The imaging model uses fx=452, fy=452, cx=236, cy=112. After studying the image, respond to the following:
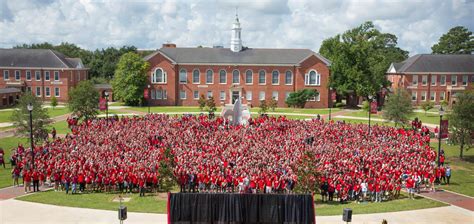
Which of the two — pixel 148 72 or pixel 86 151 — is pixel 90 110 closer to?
pixel 86 151

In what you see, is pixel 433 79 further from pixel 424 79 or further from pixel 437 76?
pixel 424 79

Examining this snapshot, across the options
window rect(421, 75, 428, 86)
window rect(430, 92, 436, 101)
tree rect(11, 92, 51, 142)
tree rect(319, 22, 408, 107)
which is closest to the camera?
tree rect(11, 92, 51, 142)

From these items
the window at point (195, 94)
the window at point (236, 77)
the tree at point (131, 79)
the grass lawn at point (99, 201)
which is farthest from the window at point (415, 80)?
the grass lawn at point (99, 201)

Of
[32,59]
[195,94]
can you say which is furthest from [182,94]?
[32,59]

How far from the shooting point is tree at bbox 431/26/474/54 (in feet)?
330

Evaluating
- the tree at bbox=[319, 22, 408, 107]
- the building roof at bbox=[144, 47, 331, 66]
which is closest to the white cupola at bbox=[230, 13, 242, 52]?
the building roof at bbox=[144, 47, 331, 66]

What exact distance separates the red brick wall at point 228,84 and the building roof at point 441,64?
745 inches

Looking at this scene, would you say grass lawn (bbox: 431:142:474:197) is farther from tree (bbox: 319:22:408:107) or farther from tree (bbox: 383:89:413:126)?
tree (bbox: 319:22:408:107)

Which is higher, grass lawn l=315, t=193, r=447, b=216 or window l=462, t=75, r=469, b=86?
window l=462, t=75, r=469, b=86

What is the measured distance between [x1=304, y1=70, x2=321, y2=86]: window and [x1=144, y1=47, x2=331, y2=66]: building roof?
2434 mm

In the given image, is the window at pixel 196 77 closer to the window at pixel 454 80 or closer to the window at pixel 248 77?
the window at pixel 248 77

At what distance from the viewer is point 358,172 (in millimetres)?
23281

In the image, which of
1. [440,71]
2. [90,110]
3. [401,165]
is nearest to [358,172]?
[401,165]

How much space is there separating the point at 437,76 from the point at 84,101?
58.7 metres
